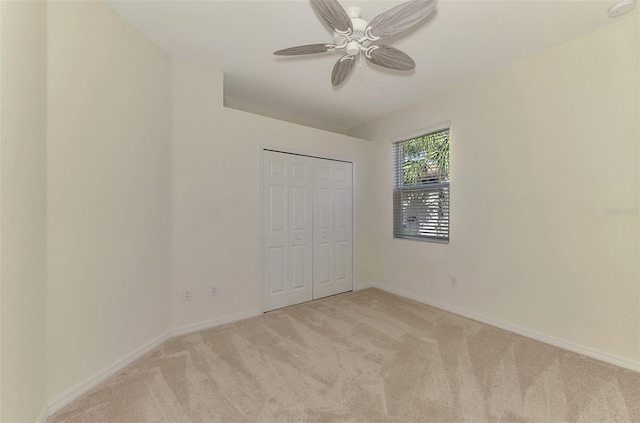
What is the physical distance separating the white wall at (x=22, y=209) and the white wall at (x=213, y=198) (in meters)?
1.10

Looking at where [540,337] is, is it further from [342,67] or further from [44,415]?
[44,415]

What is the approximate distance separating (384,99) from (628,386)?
335 centimetres

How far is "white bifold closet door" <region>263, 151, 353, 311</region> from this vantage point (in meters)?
3.23

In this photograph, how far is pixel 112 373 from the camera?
1.93 m

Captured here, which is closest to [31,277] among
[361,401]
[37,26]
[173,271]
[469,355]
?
[173,271]

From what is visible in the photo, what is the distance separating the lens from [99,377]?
6.03 ft

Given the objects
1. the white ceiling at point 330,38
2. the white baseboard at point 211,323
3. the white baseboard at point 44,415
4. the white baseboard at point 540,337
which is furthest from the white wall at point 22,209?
the white baseboard at point 540,337

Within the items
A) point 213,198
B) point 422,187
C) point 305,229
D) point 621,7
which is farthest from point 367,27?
point 305,229

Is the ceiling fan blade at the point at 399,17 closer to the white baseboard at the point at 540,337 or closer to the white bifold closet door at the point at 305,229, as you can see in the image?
the white bifold closet door at the point at 305,229

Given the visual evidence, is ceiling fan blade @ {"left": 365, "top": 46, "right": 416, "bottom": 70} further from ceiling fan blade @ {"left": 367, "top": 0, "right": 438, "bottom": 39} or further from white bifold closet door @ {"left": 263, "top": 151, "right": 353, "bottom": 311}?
white bifold closet door @ {"left": 263, "top": 151, "right": 353, "bottom": 311}

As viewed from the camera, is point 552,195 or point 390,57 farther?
point 552,195

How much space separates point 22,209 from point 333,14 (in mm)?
1929

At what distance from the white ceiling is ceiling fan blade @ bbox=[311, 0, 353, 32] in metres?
0.42

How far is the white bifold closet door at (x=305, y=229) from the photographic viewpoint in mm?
3232
